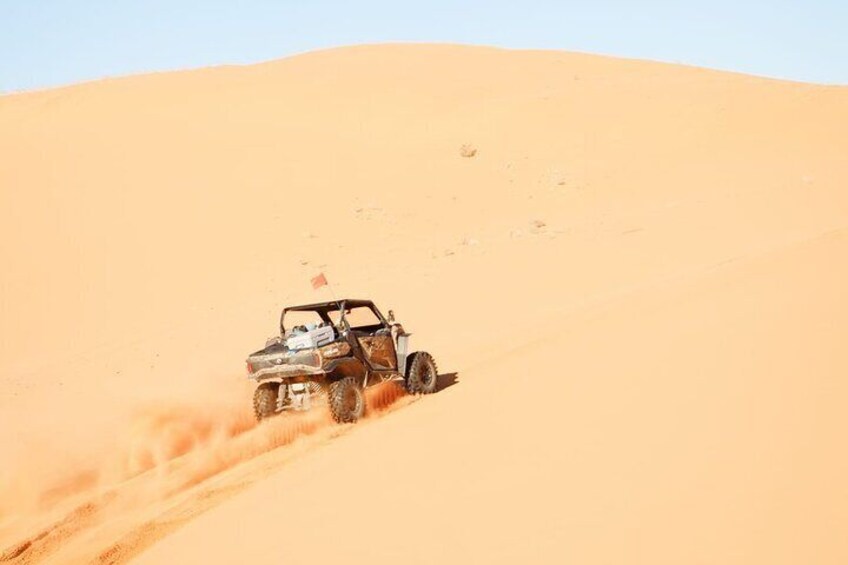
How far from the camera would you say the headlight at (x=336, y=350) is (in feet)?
31.2

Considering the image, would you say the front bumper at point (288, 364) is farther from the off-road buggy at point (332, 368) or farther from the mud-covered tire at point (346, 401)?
the mud-covered tire at point (346, 401)

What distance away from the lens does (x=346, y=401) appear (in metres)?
9.23

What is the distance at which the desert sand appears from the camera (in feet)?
16.2

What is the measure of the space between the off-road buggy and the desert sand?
292 millimetres

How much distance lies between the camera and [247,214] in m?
24.6

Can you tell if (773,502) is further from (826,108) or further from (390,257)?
(826,108)

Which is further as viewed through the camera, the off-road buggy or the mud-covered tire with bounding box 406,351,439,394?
the mud-covered tire with bounding box 406,351,439,394

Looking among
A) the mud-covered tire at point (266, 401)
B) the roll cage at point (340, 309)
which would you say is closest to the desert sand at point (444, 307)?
the mud-covered tire at point (266, 401)

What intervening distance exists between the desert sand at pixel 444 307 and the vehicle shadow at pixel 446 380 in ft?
0.81

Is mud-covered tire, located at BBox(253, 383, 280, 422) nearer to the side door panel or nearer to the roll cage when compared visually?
the roll cage

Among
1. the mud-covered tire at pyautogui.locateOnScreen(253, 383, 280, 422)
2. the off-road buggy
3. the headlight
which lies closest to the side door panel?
the off-road buggy

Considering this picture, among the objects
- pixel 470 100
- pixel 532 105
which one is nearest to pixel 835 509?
pixel 532 105

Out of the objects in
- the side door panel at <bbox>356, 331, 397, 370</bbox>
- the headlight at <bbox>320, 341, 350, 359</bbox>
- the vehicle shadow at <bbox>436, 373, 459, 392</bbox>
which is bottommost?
the vehicle shadow at <bbox>436, 373, 459, 392</bbox>

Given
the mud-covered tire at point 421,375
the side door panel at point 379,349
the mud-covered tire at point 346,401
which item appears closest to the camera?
the mud-covered tire at point 346,401
